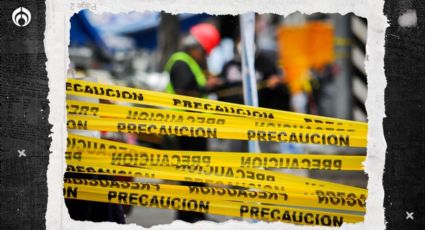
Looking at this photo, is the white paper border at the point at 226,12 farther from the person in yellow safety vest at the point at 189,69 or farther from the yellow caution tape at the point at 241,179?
the person in yellow safety vest at the point at 189,69

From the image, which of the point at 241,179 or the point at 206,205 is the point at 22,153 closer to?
the point at 206,205

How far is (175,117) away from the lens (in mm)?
4328

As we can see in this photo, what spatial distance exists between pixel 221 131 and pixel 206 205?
400 mm

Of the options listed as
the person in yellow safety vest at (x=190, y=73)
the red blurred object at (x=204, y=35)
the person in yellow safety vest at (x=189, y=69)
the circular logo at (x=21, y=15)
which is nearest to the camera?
the circular logo at (x=21, y=15)

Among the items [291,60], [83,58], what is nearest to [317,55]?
[291,60]

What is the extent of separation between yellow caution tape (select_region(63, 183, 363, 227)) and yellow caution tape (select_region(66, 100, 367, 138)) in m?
0.40

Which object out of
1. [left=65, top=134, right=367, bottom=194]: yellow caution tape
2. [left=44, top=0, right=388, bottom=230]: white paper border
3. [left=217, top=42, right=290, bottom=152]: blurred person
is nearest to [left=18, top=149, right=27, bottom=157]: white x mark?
[left=44, top=0, right=388, bottom=230]: white paper border

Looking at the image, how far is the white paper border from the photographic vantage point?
4.03 meters

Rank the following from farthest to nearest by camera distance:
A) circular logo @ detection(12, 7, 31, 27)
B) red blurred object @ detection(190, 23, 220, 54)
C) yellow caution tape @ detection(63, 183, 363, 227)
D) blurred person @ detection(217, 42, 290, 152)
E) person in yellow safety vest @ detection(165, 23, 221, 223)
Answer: blurred person @ detection(217, 42, 290, 152)
red blurred object @ detection(190, 23, 220, 54)
person in yellow safety vest @ detection(165, 23, 221, 223)
yellow caution tape @ detection(63, 183, 363, 227)
circular logo @ detection(12, 7, 31, 27)

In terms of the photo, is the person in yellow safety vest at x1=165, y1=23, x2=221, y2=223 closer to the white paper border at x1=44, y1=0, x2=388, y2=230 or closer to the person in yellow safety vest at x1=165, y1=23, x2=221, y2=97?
the person in yellow safety vest at x1=165, y1=23, x2=221, y2=97

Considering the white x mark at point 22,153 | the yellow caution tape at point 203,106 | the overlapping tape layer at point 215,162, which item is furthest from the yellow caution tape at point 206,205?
the yellow caution tape at point 203,106

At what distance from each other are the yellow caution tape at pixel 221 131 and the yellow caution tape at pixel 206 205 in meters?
0.33

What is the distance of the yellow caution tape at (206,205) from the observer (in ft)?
13.9

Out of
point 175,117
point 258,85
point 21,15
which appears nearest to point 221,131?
point 175,117
